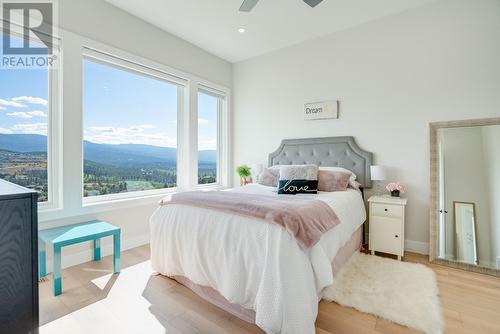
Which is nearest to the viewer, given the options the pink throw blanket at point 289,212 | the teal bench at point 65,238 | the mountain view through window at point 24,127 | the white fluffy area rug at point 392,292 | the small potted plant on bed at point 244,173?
the pink throw blanket at point 289,212

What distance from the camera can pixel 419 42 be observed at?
9.36 ft

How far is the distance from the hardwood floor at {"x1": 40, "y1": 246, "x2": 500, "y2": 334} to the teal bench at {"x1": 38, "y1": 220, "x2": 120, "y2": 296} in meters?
0.16

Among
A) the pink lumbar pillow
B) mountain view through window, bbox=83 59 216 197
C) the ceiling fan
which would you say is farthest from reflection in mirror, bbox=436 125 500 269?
mountain view through window, bbox=83 59 216 197

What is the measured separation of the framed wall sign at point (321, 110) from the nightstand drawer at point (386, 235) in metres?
1.54

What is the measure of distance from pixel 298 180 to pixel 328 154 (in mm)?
907

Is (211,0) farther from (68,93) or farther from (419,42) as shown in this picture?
(419,42)

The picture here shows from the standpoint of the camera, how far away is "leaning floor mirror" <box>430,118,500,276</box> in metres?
2.44

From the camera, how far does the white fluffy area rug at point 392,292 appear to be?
65.2 inches

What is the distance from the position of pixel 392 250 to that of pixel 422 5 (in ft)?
9.47

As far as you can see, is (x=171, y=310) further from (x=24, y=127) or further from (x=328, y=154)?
(x=328, y=154)

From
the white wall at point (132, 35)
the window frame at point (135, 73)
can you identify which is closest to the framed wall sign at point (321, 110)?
the white wall at point (132, 35)

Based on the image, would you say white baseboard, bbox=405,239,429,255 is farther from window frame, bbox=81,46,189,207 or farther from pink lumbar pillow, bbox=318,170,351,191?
window frame, bbox=81,46,189,207

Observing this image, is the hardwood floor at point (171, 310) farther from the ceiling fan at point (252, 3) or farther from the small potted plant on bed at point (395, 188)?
the ceiling fan at point (252, 3)

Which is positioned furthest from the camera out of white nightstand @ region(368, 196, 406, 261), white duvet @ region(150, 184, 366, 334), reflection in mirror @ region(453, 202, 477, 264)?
white nightstand @ region(368, 196, 406, 261)
